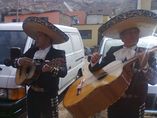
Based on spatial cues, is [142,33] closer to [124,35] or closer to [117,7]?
[124,35]

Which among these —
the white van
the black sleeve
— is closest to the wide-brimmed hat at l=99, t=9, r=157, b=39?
the black sleeve

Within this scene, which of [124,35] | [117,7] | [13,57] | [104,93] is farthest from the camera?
[117,7]

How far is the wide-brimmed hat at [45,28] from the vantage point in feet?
12.1

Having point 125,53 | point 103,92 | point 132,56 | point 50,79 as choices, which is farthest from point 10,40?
point 103,92

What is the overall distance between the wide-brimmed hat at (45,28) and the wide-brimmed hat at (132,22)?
517mm

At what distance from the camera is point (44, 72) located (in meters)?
3.65

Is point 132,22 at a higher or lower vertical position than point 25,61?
higher

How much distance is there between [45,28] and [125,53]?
3.17 ft

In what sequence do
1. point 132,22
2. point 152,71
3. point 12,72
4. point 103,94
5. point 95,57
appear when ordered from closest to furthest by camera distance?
point 103,94
point 152,71
point 132,22
point 95,57
point 12,72

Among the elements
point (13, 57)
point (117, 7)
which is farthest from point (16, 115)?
point (117, 7)

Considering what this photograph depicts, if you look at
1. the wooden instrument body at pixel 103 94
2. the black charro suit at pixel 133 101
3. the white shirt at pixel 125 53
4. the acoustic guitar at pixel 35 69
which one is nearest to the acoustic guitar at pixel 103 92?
the wooden instrument body at pixel 103 94

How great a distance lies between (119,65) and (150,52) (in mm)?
300

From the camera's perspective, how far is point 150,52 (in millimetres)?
3041

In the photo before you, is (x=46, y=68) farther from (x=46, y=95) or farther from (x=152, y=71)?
(x=152, y=71)
